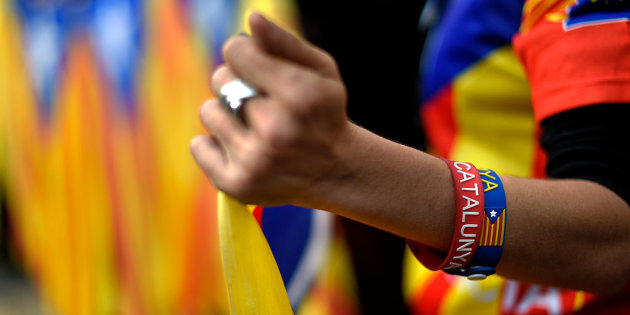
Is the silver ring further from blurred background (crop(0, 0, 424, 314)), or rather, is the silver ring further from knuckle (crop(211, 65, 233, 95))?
blurred background (crop(0, 0, 424, 314))

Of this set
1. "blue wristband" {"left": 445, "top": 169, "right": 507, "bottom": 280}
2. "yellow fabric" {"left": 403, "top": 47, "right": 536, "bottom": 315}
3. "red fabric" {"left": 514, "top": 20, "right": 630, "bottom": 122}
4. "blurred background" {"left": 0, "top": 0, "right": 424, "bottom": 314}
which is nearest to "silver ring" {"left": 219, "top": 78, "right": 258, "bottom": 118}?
"blue wristband" {"left": 445, "top": 169, "right": 507, "bottom": 280}

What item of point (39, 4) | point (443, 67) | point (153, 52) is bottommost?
point (443, 67)

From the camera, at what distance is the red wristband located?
56 centimetres

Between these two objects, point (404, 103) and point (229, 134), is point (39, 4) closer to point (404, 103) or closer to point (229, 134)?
point (404, 103)

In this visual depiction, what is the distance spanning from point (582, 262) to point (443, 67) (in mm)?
567

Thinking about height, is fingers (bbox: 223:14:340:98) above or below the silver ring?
above

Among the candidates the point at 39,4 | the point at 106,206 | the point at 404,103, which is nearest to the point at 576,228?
the point at 404,103

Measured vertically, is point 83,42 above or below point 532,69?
above

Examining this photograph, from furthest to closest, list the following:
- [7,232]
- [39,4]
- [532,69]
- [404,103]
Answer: [7,232] < [39,4] < [404,103] < [532,69]

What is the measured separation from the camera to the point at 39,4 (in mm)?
2256

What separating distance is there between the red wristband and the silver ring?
0.70ft

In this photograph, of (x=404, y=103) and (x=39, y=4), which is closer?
(x=404, y=103)

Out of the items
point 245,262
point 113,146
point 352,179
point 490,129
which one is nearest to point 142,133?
point 113,146

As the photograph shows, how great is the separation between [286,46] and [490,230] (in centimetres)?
27
